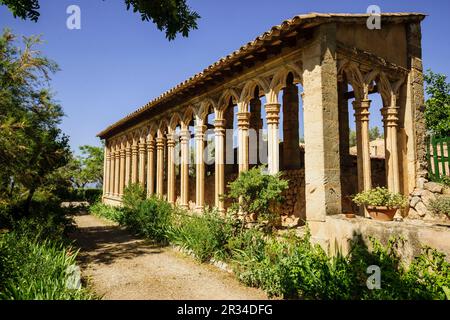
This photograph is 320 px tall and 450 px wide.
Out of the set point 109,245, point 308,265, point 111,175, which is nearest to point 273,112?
point 308,265

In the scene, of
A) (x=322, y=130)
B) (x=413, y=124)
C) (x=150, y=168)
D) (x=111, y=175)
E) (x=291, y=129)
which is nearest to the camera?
(x=322, y=130)

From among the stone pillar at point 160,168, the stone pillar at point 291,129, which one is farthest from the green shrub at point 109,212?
the stone pillar at point 291,129

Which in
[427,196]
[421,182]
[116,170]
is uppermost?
[116,170]

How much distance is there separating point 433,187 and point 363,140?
199 cm

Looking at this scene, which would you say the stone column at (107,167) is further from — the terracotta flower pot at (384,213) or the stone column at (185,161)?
the terracotta flower pot at (384,213)

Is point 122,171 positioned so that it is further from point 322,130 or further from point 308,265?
point 308,265

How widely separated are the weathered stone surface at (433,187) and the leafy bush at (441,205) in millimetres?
763

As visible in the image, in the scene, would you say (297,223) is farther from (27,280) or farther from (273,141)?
(27,280)

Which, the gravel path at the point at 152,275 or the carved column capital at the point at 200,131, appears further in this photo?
the carved column capital at the point at 200,131

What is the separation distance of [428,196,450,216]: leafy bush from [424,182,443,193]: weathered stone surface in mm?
763

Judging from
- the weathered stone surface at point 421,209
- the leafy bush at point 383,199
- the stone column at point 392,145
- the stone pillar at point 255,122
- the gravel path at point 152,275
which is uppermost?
the stone pillar at point 255,122

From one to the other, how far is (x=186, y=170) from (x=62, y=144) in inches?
152

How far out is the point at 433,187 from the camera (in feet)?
21.6

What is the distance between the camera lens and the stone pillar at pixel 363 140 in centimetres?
628
